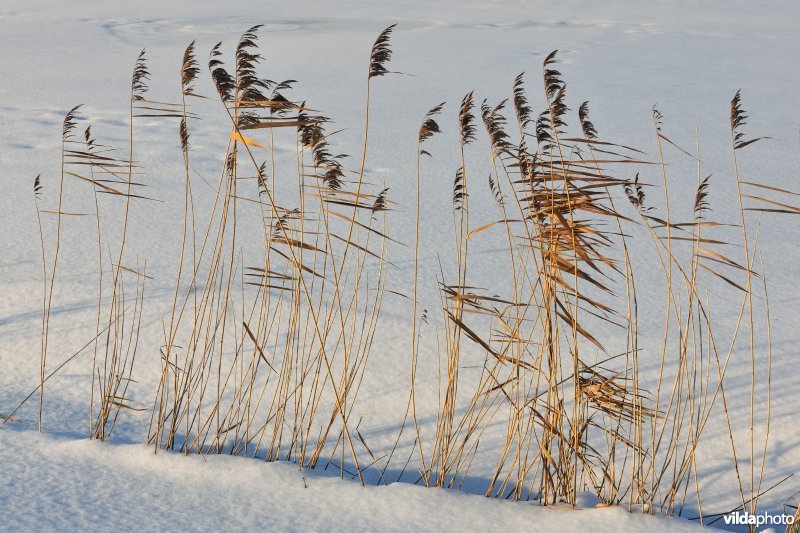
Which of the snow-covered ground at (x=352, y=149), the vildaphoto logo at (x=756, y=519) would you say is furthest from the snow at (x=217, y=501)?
the vildaphoto logo at (x=756, y=519)

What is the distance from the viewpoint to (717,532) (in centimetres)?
140

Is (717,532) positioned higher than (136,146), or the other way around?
(136,146)

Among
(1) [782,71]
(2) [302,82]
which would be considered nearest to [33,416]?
(2) [302,82]

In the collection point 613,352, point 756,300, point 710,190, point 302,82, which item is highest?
point 302,82

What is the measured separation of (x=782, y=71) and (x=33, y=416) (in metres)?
5.37

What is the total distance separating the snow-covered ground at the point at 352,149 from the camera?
1.42 m

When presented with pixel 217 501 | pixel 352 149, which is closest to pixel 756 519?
pixel 217 501

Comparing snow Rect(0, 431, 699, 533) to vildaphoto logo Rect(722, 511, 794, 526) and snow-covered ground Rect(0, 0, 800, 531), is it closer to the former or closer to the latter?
snow-covered ground Rect(0, 0, 800, 531)

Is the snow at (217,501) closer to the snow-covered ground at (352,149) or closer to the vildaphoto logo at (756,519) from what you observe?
the snow-covered ground at (352,149)

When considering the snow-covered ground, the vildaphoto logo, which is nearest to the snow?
the snow-covered ground

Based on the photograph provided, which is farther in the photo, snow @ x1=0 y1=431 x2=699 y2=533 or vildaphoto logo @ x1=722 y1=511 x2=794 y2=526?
vildaphoto logo @ x1=722 y1=511 x2=794 y2=526

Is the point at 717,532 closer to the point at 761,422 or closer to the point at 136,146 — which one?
the point at 761,422

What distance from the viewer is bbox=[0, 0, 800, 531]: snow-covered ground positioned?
1425 millimetres

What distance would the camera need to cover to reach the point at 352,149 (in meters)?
3.81
